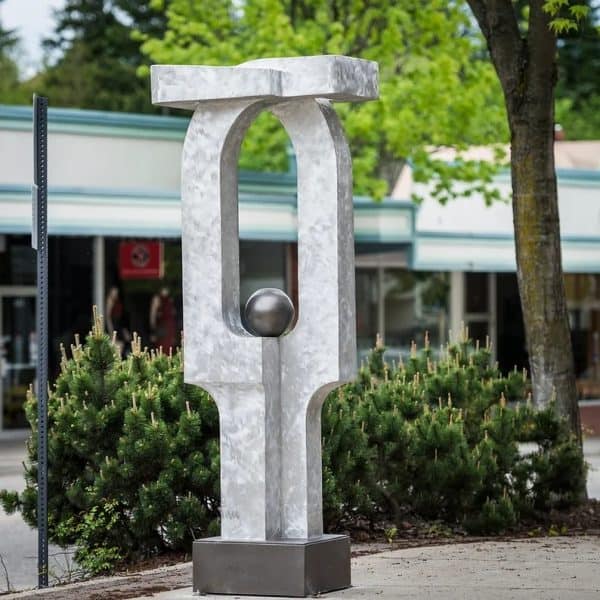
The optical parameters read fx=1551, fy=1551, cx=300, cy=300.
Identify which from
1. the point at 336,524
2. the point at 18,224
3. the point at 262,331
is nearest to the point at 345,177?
the point at 262,331

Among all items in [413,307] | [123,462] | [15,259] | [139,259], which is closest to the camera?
[123,462]

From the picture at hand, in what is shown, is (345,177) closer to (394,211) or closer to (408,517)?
(408,517)

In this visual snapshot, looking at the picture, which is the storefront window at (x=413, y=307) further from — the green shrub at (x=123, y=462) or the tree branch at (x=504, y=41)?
the green shrub at (x=123, y=462)

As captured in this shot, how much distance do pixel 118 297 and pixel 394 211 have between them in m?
5.13

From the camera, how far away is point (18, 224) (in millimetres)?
22500

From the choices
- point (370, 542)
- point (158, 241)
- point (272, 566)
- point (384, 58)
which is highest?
point (384, 58)

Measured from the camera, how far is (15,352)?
26297 millimetres

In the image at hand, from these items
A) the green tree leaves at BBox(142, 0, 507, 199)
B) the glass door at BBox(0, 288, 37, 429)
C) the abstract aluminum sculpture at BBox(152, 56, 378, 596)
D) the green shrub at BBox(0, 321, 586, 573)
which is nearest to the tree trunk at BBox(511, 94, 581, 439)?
the green shrub at BBox(0, 321, 586, 573)

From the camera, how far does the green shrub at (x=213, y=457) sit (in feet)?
35.5

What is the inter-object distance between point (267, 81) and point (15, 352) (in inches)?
734

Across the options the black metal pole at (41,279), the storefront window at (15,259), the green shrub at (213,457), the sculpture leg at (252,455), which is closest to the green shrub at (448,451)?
the green shrub at (213,457)

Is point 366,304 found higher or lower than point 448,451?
higher

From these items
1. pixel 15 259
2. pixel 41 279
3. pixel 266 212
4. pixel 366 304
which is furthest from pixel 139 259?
pixel 41 279

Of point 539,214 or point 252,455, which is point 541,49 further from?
point 252,455
